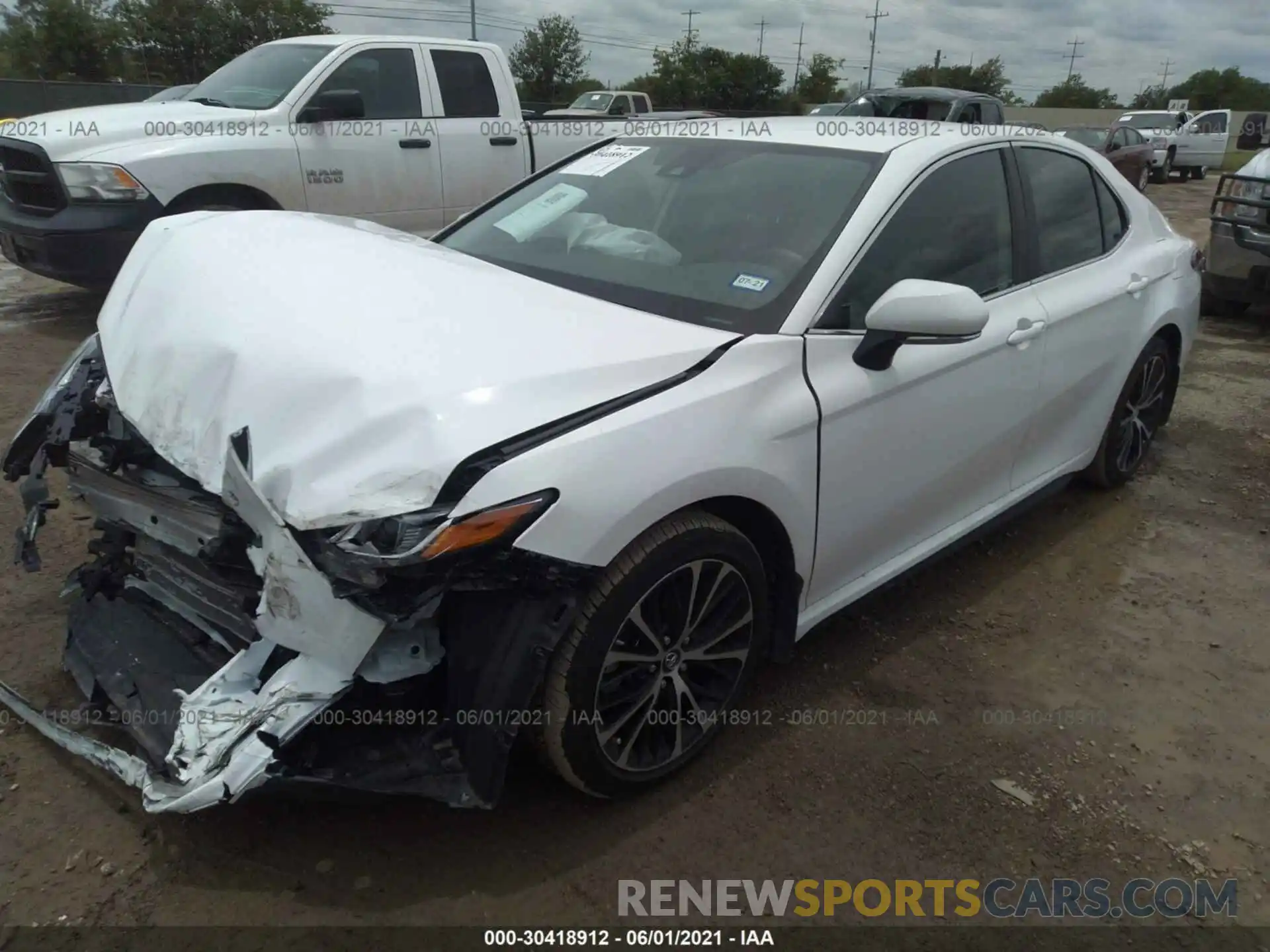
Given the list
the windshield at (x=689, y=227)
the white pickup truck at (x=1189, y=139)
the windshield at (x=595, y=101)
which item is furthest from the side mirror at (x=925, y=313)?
the white pickup truck at (x=1189, y=139)

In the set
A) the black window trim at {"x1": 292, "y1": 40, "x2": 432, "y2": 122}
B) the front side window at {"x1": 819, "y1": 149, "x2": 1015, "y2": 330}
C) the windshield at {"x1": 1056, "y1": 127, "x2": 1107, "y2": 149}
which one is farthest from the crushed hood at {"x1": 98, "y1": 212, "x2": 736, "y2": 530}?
the windshield at {"x1": 1056, "y1": 127, "x2": 1107, "y2": 149}

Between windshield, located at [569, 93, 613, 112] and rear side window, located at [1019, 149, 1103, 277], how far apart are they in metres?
20.6

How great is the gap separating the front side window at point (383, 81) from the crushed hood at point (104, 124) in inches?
30.4

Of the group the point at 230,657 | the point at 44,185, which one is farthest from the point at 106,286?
the point at 230,657

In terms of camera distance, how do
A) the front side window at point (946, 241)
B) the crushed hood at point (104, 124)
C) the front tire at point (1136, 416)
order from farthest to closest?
the crushed hood at point (104, 124), the front tire at point (1136, 416), the front side window at point (946, 241)

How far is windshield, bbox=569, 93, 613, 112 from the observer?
23.2 metres

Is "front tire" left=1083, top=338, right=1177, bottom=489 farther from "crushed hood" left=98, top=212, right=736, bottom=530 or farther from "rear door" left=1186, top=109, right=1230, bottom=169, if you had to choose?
"rear door" left=1186, top=109, right=1230, bottom=169

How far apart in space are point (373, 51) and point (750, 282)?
223 inches

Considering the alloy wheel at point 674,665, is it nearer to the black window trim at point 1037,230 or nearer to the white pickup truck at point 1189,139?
the black window trim at point 1037,230

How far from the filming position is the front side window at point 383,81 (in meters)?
7.00

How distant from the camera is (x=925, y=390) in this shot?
2.86 meters

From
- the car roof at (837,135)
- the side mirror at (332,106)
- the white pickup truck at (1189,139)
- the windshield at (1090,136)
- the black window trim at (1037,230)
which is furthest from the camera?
the white pickup truck at (1189,139)

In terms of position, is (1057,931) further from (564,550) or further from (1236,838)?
(564,550)

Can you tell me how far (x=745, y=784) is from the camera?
2594mm
